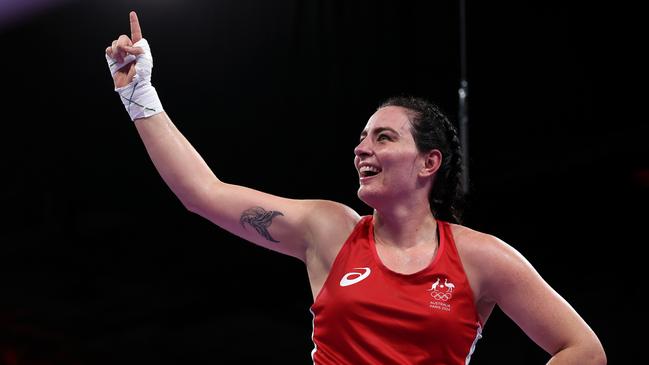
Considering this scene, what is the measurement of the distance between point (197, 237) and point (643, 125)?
2.13 metres

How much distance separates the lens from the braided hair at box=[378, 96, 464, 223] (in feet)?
6.02

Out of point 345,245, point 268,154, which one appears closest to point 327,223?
point 345,245

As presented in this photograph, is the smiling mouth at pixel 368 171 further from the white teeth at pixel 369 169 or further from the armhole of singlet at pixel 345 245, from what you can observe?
the armhole of singlet at pixel 345 245

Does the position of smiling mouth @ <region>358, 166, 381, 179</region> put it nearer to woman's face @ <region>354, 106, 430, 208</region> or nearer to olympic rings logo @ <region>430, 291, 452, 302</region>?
woman's face @ <region>354, 106, 430, 208</region>

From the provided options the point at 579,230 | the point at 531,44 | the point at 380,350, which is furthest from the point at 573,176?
the point at 380,350

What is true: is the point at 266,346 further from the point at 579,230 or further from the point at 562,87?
the point at 562,87

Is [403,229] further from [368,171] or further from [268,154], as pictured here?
[268,154]

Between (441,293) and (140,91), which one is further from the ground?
(140,91)

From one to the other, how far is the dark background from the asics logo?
171 cm

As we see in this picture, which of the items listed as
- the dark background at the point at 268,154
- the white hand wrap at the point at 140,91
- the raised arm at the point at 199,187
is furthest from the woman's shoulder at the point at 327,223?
the dark background at the point at 268,154

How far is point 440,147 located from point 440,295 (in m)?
0.42

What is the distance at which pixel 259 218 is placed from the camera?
176 centimetres

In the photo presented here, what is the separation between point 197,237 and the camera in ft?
10.8

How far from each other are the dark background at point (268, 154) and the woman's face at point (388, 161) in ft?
5.25
